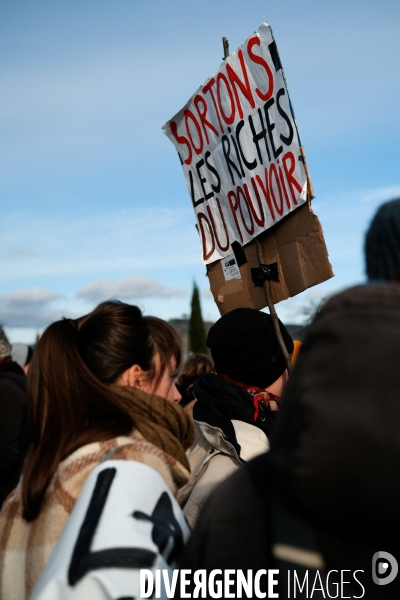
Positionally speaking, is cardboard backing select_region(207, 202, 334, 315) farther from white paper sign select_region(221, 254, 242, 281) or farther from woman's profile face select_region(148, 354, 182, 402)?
woman's profile face select_region(148, 354, 182, 402)

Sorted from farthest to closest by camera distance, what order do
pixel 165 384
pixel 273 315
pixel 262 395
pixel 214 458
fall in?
pixel 273 315
pixel 262 395
pixel 214 458
pixel 165 384

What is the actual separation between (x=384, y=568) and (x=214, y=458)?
70.7 inches

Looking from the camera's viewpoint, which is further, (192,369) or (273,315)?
(192,369)

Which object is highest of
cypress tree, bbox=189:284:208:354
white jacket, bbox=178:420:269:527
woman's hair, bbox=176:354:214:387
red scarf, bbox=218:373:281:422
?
red scarf, bbox=218:373:281:422

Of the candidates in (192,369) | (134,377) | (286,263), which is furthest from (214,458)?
(192,369)

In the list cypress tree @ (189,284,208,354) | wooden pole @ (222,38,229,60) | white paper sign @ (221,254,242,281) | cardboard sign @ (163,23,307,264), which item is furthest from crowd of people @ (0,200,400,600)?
cypress tree @ (189,284,208,354)

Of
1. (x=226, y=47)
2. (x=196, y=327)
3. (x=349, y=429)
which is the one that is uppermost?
(x=226, y=47)

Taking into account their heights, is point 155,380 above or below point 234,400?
above

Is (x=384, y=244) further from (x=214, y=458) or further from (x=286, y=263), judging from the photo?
(x=286, y=263)

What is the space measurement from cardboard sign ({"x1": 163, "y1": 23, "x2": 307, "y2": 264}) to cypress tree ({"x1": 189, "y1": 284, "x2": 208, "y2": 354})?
50537 millimetres

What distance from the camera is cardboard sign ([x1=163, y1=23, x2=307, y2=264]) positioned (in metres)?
3.18

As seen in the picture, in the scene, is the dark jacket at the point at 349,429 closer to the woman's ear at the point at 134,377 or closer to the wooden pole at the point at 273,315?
the woman's ear at the point at 134,377

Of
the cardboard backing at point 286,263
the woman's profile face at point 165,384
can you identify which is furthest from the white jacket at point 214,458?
the cardboard backing at point 286,263

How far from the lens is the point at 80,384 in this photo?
193cm
